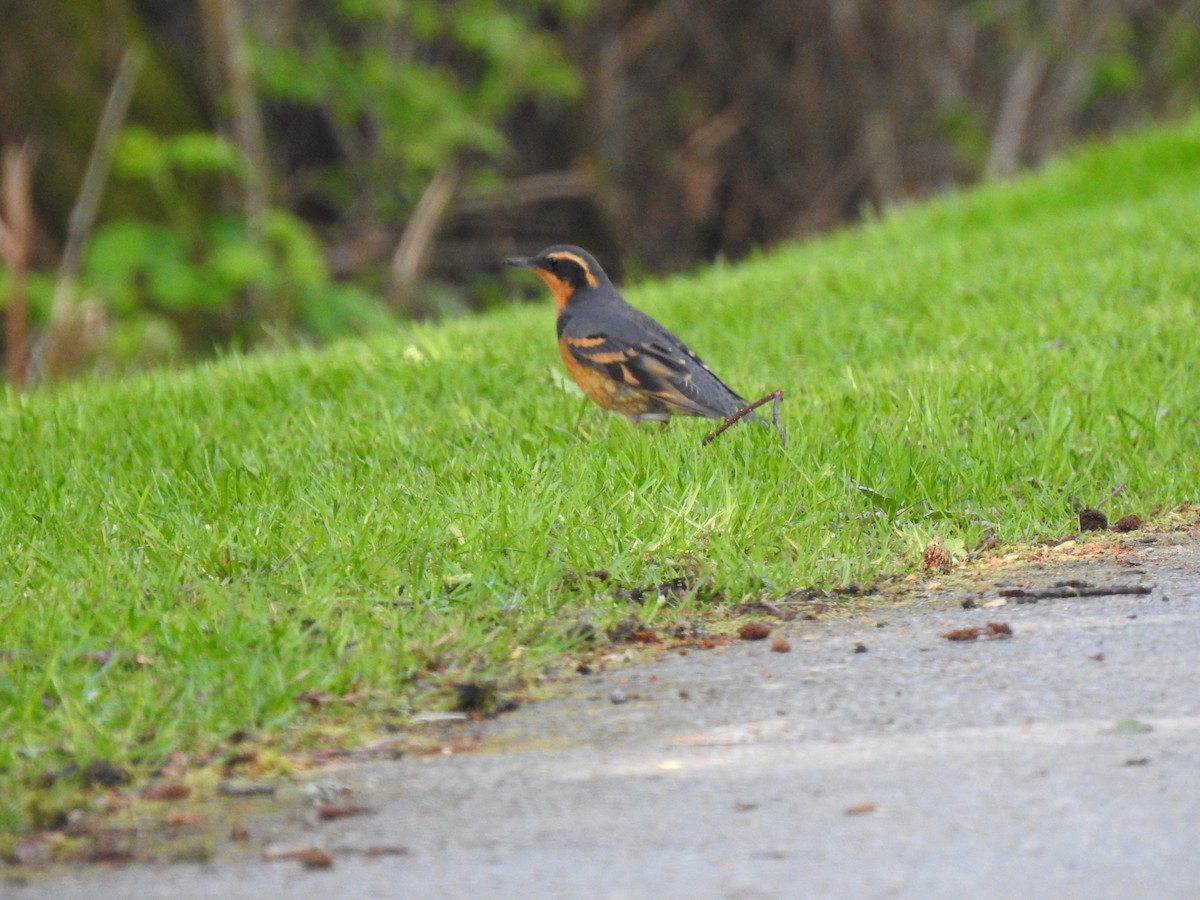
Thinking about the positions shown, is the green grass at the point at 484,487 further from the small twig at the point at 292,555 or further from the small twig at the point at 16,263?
the small twig at the point at 16,263

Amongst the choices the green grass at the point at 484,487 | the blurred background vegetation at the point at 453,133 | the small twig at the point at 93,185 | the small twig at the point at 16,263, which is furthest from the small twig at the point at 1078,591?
the small twig at the point at 93,185

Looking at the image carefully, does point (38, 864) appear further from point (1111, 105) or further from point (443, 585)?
point (1111, 105)

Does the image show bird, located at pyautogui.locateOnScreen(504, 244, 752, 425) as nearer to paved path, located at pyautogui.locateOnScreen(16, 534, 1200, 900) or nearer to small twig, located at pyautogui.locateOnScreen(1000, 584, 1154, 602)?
small twig, located at pyautogui.locateOnScreen(1000, 584, 1154, 602)

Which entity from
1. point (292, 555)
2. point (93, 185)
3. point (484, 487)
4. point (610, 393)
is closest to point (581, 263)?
point (610, 393)

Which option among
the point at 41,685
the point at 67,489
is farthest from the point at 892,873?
the point at 67,489

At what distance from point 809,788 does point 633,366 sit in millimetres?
3274

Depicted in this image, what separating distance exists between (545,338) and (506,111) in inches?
393

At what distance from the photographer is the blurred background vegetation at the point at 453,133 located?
13664mm

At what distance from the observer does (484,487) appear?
17.5 ft

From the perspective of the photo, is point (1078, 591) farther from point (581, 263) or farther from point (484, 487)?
point (581, 263)

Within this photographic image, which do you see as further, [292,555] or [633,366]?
[633,366]

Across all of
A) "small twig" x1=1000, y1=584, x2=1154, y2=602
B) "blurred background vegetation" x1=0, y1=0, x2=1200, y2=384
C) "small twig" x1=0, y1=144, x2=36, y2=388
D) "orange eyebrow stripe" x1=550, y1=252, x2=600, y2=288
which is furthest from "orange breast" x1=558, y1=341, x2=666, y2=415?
"small twig" x1=0, y1=144, x2=36, y2=388

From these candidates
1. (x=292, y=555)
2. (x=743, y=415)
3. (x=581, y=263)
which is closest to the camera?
(x=292, y=555)

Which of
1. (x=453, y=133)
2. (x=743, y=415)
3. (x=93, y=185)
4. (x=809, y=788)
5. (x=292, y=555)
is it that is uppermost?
(x=453, y=133)
